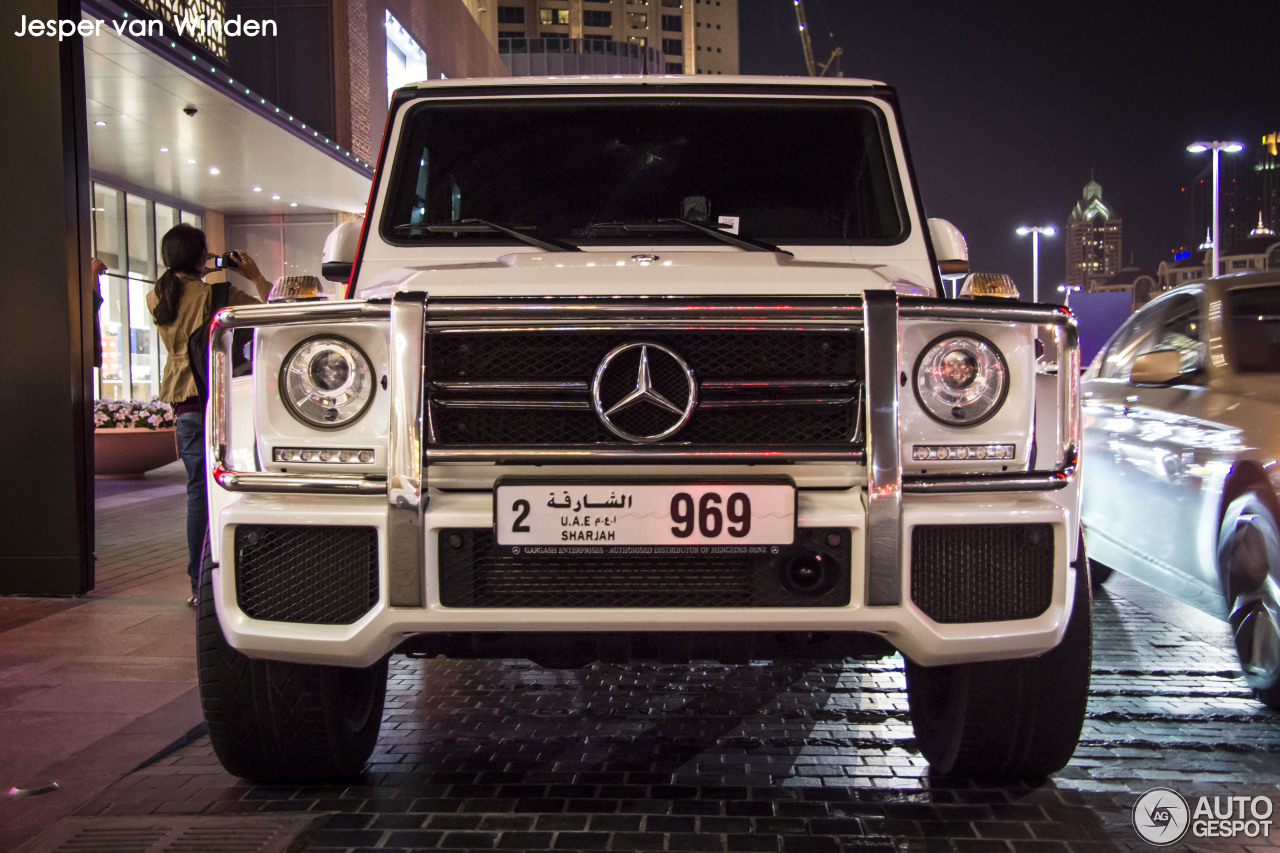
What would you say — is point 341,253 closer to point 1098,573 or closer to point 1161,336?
point 1161,336

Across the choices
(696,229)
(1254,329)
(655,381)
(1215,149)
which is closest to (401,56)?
(1215,149)

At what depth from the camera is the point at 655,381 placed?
107 inches

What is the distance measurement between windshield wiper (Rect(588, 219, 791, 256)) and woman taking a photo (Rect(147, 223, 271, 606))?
2.67 m

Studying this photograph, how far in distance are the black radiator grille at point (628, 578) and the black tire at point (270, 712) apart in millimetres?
655

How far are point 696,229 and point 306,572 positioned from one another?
169 centimetres

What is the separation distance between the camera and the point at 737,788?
3.28 metres

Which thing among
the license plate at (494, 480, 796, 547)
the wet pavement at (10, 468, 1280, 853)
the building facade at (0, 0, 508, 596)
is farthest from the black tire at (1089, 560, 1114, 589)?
the building facade at (0, 0, 508, 596)

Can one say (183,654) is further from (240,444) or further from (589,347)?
(589,347)

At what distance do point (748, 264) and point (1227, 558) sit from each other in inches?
95.5

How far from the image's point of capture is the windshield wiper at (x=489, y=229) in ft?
11.2

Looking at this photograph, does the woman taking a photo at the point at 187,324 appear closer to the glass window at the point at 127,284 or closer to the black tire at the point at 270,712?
the black tire at the point at 270,712

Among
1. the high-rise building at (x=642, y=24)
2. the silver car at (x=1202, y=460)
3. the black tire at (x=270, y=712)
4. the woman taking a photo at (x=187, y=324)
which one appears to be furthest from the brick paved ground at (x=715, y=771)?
the high-rise building at (x=642, y=24)

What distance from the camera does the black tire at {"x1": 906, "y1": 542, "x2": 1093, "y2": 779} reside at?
9.75 ft

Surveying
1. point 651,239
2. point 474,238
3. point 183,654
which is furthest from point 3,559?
point 651,239
